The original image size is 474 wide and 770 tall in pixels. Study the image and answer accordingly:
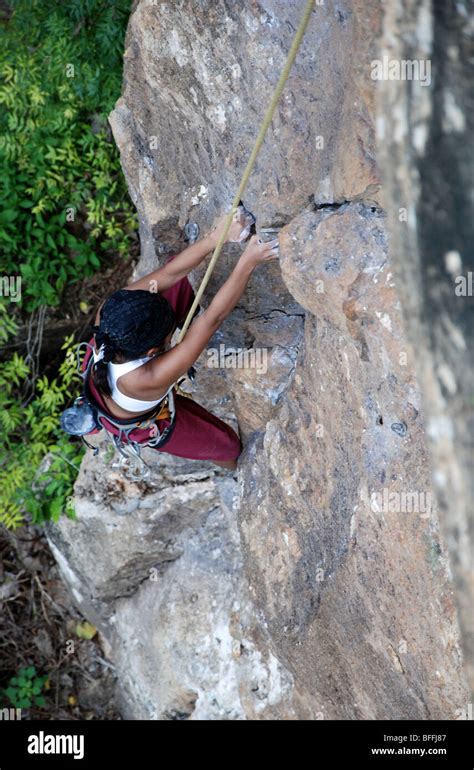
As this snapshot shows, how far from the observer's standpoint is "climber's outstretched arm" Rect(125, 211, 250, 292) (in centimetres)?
336

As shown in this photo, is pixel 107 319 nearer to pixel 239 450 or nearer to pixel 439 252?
pixel 239 450

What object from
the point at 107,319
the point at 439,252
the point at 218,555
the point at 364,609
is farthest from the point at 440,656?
the point at 218,555

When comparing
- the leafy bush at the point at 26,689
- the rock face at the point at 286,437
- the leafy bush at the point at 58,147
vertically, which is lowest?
the leafy bush at the point at 26,689

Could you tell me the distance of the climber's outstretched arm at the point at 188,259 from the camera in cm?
336

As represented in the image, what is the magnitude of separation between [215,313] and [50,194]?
3.10 meters

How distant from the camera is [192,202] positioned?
3.75 m

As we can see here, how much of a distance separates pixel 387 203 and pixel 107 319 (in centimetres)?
169

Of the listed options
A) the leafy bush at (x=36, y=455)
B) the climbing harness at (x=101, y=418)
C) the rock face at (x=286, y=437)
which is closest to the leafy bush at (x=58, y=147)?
the leafy bush at (x=36, y=455)

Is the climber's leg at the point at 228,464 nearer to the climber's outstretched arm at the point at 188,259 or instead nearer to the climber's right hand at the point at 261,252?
the climber's outstretched arm at the point at 188,259

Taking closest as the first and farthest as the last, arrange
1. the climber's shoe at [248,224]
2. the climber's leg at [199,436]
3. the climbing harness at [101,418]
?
the climber's shoe at [248,224], the climbing harness at [101,418], the climber's leg at [199,436]

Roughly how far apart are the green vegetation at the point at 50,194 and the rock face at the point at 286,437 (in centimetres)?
87

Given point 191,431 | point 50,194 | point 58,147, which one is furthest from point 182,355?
A: point 58,147

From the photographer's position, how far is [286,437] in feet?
11.7
